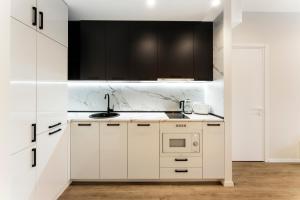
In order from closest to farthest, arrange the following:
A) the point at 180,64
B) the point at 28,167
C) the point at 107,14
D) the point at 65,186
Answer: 1. the point at 28,167
2. the point at 65,186
3. the point at 107,14
4. the point at 180,64

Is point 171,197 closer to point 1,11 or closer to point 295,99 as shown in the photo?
point 1,11

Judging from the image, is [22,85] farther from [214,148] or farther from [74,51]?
[214,148]

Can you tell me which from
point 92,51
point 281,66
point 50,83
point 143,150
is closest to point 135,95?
point 92,51

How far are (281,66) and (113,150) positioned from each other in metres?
3.32

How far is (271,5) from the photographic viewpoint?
12.0 feet

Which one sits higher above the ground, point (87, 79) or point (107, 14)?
point (107, 14)

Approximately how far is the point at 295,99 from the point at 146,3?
3.20 m

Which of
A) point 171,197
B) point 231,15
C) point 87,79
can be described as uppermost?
point 231,15

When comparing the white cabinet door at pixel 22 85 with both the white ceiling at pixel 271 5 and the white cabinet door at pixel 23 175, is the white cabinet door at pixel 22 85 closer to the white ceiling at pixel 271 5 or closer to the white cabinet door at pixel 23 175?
the white cabinet door at pixel 23 175

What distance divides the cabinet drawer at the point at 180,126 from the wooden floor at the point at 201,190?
2.50 ft

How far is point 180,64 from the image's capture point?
3.30 m

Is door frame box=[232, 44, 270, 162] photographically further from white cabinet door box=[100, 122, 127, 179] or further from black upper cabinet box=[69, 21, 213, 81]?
white cabinet door box=[100, 122, 127, 179]

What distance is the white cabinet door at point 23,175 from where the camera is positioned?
5.38 feet


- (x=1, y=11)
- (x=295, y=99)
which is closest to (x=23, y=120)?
(x=1, y=11)
